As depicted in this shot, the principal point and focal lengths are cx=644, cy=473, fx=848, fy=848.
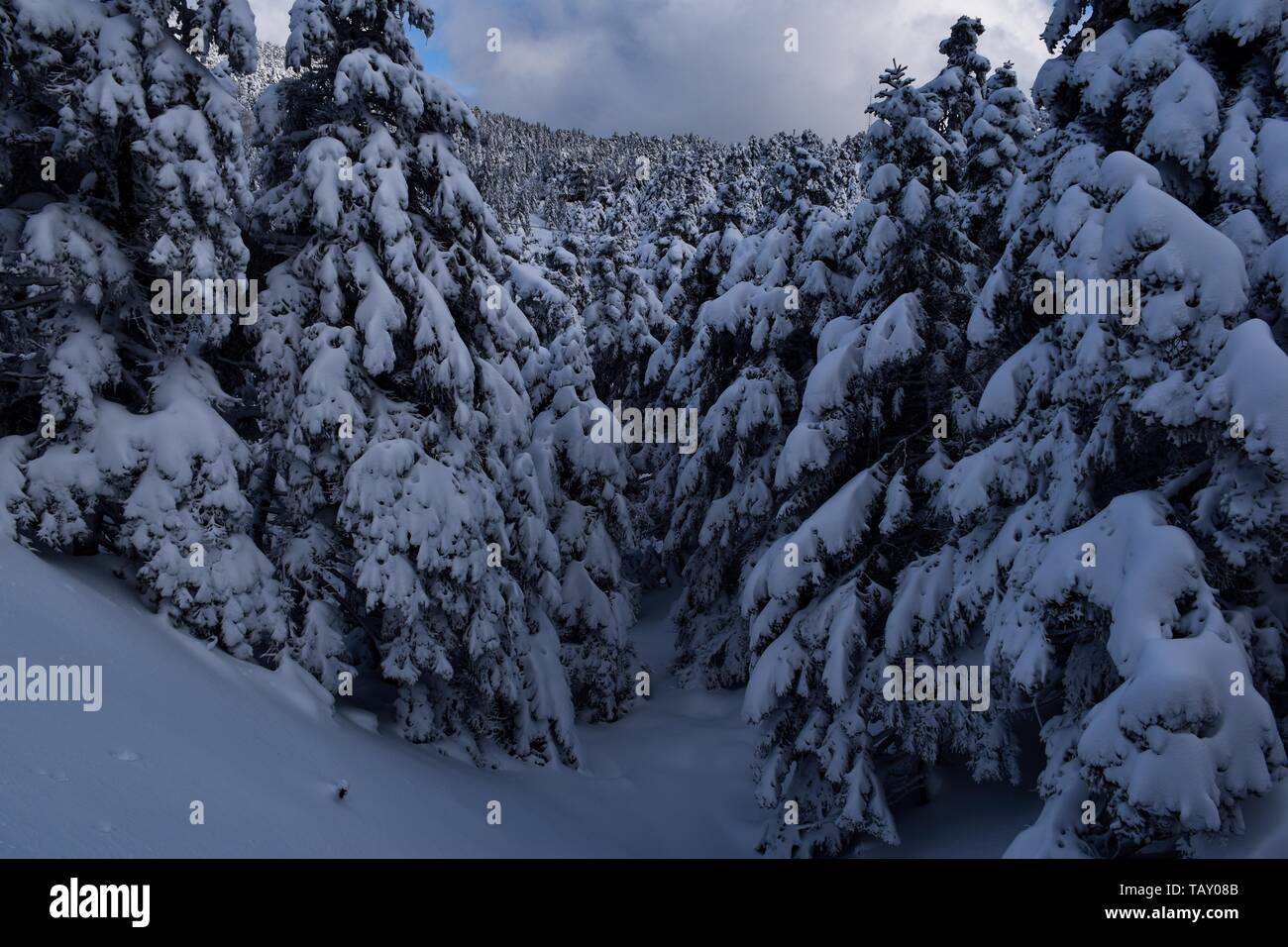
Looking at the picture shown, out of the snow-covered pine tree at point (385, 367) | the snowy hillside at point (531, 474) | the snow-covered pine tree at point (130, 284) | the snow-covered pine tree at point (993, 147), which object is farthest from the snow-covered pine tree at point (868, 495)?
the snow-covered pine tree at point (130, 284)

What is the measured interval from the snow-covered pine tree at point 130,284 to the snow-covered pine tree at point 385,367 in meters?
1.41

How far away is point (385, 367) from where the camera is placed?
517 inches

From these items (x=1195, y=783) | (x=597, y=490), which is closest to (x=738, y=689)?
(x=597, y=490)

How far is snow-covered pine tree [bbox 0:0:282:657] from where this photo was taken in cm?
1043

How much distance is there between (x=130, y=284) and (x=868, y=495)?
1114 centimetres

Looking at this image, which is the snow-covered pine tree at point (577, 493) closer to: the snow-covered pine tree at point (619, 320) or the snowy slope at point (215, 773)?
the snowy slope at point (215, 773)

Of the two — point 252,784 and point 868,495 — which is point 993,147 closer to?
point 868,495

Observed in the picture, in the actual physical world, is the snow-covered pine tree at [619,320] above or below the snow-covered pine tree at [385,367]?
above

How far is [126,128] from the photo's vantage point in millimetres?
10875

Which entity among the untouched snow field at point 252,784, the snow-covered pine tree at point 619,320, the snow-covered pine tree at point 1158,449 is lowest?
the untouched snow field at point 252,784

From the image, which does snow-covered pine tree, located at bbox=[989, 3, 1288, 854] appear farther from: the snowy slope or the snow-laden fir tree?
the snowy slope

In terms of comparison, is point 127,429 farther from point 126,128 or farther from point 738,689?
point 738,689

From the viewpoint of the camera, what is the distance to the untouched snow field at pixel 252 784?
642cm

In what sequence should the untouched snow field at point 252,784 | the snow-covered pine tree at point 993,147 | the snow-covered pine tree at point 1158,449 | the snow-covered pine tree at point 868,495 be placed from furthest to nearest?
the snow-covered pine tree at point 993,147 → the snow-covered pine tree at point 868,495 → the snow-covered pine tree at point 1158,449 → the untouched snow field at point 252,784
